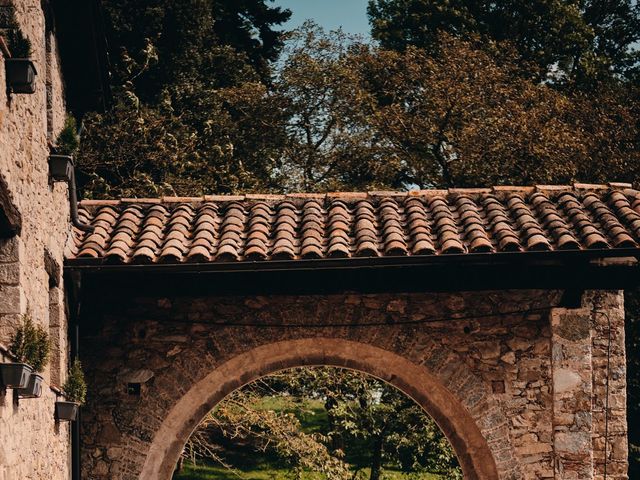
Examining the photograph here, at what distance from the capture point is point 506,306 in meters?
9.84

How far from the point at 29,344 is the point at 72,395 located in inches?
82.9

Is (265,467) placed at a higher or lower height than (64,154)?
higher

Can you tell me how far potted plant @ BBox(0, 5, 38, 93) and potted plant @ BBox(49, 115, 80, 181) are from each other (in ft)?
5.08

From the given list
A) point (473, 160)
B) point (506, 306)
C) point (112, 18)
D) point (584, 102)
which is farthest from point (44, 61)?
point (584, 102)

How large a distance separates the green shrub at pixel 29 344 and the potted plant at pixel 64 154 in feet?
5.24

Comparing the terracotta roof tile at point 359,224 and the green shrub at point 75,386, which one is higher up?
the terracotta roof tile at point 359,224

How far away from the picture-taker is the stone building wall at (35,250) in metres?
6.44

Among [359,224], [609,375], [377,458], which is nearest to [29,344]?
[359,224]

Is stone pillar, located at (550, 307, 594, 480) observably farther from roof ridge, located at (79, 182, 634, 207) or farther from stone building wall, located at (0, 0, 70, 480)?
stone building wall, located at (0, 0, 70, 480)

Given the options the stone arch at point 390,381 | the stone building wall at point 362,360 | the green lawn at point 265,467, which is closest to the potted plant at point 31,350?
the stone building wall at point 362,360

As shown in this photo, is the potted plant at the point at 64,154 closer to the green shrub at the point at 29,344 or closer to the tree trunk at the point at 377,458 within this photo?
the green shrub at the point at 29,344

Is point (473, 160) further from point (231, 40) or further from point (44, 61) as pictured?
point (44, 61)

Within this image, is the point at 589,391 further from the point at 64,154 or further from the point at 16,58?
the point at 16,58

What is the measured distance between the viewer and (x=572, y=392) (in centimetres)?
966
